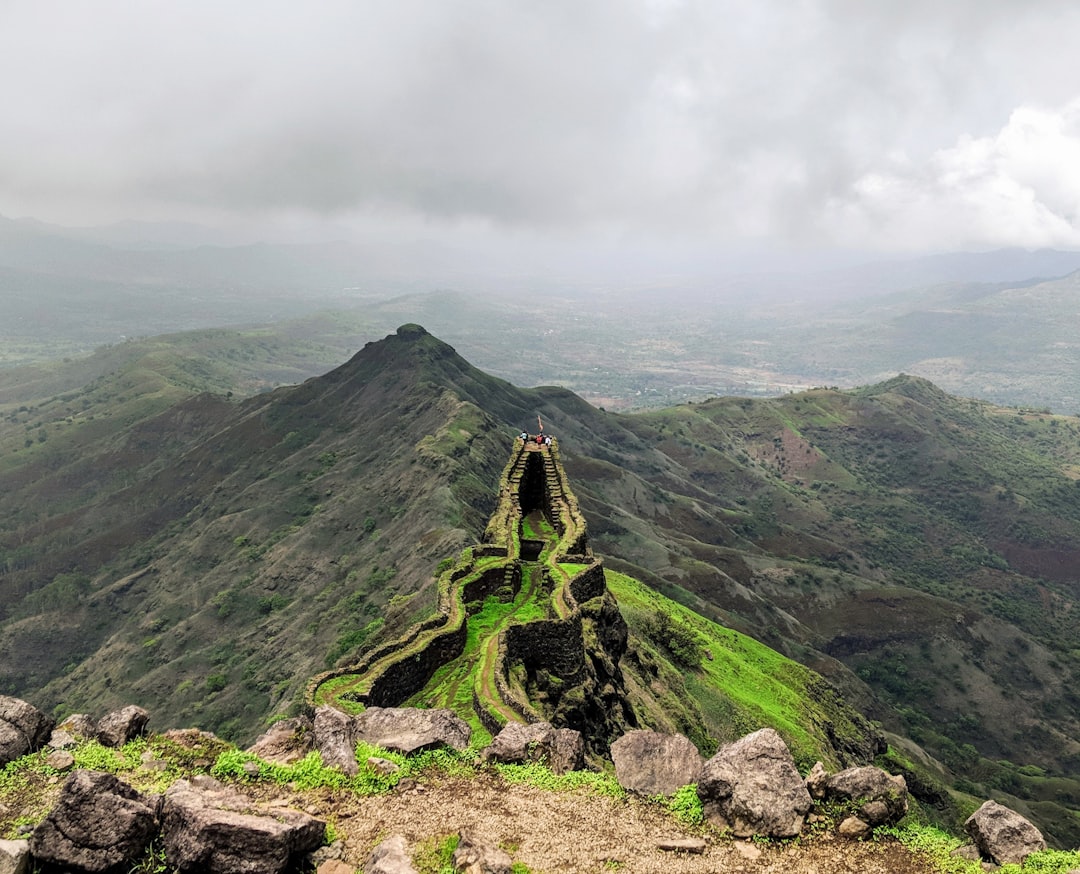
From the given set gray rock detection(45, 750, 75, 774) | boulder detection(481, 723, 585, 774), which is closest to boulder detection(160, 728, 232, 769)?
gray rock detection(45, 750, 75, 774)

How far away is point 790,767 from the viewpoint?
1056cm

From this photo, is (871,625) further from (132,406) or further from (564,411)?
(132,406)

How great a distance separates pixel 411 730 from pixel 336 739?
5.78 feet

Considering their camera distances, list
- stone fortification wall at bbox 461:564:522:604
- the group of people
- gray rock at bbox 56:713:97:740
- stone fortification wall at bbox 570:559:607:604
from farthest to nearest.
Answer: the group of people
stone fortification wall at bbox 570:559:607:604
stone fortification wall at bbox 461:564:522:604
gray rock at bbox 56:713:97:740

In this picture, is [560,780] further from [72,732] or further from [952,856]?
[72,732]

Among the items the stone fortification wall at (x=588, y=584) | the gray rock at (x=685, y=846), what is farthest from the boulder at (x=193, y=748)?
the stone fortification wall at (x=588, y=584)

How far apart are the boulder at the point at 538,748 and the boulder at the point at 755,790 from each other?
3136 mm

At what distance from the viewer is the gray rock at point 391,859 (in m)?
8.61

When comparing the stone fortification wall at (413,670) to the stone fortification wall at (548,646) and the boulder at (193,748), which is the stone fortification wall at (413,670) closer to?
the stone fortification wall at (548,646)

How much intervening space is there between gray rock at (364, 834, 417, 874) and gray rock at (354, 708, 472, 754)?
2.94 m

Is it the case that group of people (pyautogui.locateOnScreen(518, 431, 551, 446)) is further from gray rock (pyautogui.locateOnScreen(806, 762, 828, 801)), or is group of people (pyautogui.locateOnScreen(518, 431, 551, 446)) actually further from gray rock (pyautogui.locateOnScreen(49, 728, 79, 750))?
gray rock (pyautogui.locateOnScreen(49, 728, 79, 750))

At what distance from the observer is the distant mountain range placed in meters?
59.2

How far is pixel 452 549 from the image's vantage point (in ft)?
167

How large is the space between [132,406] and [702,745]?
188 meters
